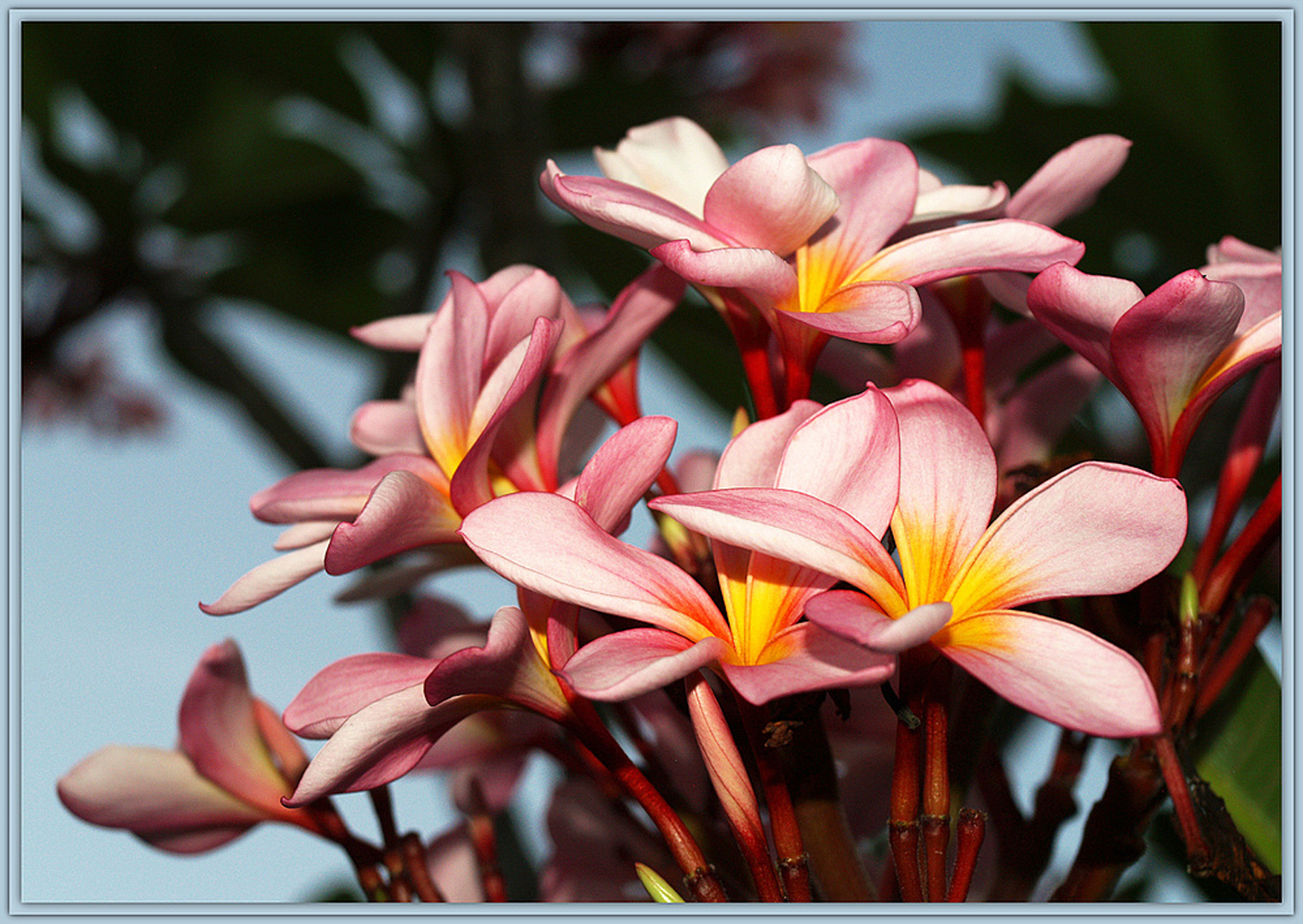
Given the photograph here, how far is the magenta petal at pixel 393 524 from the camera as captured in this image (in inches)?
15.2

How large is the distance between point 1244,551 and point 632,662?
0.29 m

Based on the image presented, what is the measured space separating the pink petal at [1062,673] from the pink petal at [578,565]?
3.2 inches

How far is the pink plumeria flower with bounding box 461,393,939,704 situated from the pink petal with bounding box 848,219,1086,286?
0.30ft

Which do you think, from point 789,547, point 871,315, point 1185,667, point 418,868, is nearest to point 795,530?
point 789,547

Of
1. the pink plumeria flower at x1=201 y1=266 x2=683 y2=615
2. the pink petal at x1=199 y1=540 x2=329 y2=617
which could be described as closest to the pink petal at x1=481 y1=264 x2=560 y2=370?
the pink plumeria flower at x1=201 y1=266 x2=683 y2=615

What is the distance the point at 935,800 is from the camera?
0.37 m

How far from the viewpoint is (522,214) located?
1.16 metres

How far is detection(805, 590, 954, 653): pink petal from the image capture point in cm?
29

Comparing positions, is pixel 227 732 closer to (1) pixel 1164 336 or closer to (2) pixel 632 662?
(2) pixel 632 662

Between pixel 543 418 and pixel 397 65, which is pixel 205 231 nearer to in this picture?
pixel 397 65

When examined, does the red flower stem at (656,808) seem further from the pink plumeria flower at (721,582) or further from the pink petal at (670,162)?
the pink petal at (670,162)

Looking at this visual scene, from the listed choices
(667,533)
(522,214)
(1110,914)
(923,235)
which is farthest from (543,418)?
(522,214)

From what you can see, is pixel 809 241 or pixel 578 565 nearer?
pixel 578 565

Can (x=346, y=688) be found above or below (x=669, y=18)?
below
